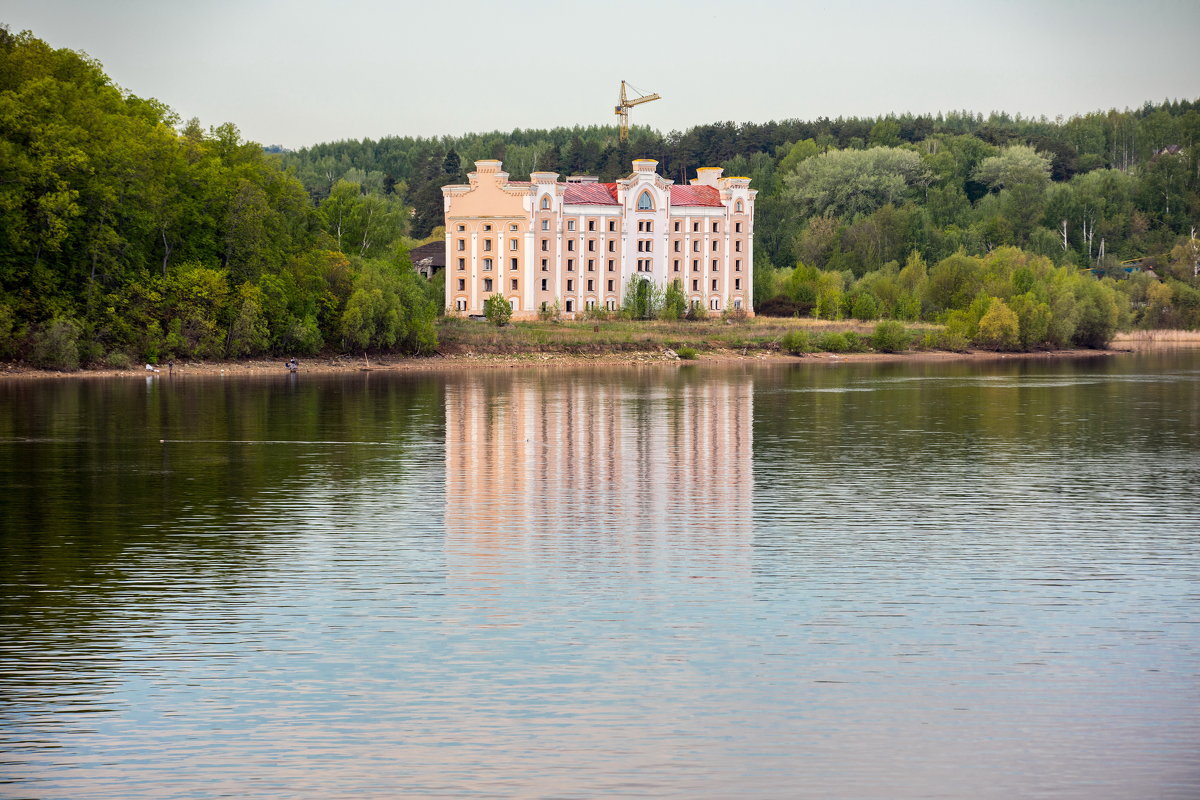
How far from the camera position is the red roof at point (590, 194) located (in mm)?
147750

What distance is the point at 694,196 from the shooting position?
15488 centimetres

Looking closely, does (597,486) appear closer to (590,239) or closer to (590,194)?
(590,239)

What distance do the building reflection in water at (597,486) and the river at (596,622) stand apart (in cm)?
17

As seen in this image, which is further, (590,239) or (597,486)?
(590,239)

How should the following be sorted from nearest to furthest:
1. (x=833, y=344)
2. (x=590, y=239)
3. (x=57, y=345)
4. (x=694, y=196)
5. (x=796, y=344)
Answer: (x=57, y=345), (x=796, y=344), (x=833, y=344), (x=590, y=239), (x=694, y=196)

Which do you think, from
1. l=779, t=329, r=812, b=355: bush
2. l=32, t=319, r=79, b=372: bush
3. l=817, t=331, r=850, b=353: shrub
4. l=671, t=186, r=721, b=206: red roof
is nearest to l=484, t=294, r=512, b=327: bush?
l=779, t=329, r=812, b=355: bush

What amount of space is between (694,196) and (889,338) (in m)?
36.8

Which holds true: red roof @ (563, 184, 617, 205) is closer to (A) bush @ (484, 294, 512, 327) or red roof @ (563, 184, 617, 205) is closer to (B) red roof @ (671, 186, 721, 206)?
(B) red roof @ (671, 186, 721, 206)

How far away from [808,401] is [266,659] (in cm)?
5207

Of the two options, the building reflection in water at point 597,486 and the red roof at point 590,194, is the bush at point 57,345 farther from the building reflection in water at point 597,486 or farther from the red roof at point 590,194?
the red roof at point 590,194

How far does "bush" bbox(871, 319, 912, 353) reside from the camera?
423 feet

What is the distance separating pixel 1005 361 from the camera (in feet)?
403

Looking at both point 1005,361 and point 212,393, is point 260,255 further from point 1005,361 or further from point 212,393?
point 1005,361

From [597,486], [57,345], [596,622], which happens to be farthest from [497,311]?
[596,622]
